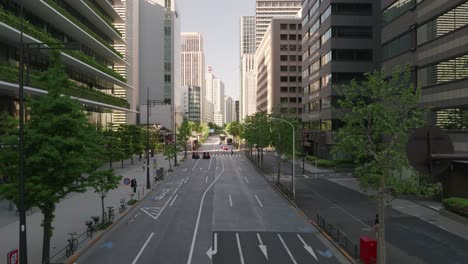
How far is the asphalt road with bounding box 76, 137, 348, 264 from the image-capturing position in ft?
61.7

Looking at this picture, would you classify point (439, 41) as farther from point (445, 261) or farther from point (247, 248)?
point (247, 248)

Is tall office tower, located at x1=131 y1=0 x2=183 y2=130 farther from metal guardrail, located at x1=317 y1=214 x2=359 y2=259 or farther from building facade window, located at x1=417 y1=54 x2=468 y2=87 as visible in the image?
metal guardrail, located at x1=317 y1=214 x2=359 y2=259

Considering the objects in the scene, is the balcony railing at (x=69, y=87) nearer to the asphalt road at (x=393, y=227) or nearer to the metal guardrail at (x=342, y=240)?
the metal guardrail at (x=342, y=240)

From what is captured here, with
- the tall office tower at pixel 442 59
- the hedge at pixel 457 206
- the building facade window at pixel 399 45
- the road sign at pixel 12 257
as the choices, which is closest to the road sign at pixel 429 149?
the road sign at pixel 12 257

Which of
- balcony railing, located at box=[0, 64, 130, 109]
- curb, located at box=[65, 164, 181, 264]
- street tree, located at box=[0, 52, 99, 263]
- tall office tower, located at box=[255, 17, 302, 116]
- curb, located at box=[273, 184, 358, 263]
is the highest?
tall office tower, located at box=[255, 17, 302, 116]

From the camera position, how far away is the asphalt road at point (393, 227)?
19125mm

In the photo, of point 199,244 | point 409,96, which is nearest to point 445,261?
point 409,96

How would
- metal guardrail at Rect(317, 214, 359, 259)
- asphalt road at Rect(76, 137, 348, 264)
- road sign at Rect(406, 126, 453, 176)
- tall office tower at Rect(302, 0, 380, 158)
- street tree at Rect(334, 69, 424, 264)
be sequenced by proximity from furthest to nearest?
tall office tower at Rect(302, 0, 380, 158)
metal guardrail at Rect(317, 214, 359, 259)
asphalt road at Rect(76, 137, 348, 264)
street tree at Rect(334, 69, 424, 264)
road sign at Rect(406, 126, 453, 176)

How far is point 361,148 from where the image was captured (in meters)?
16.8

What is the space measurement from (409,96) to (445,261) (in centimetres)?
843

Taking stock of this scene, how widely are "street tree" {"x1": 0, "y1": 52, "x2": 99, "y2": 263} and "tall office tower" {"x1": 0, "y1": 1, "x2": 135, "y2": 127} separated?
4.84 feet

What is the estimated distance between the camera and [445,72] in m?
32.6

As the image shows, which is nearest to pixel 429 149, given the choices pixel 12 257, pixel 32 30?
pixel 12 257

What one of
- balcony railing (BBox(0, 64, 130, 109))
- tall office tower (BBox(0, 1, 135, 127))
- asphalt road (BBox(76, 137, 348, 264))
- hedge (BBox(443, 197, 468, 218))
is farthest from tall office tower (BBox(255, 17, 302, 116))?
hedge (BBox(443, 197, 468, 218))
